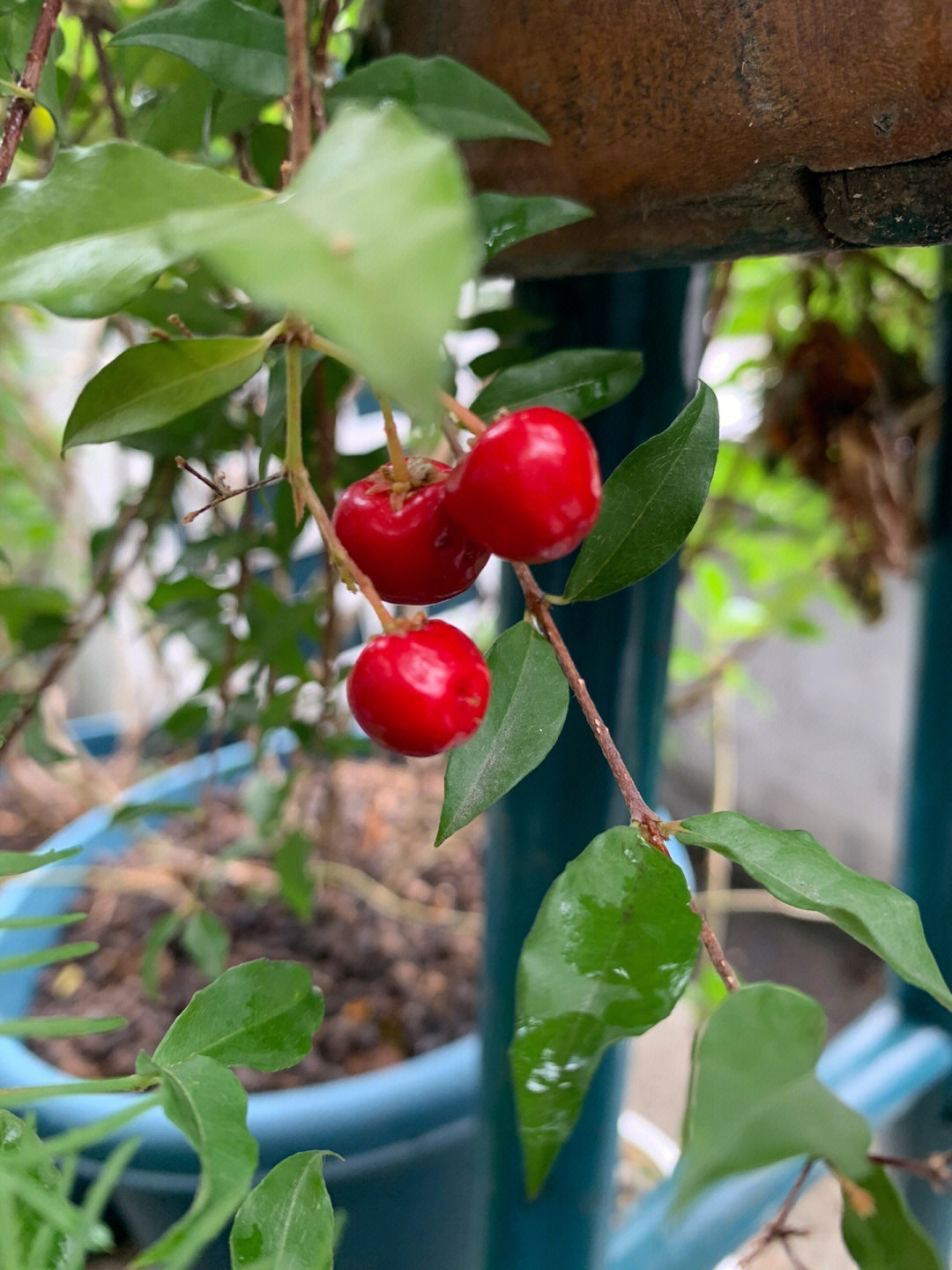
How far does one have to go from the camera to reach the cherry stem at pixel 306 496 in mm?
175

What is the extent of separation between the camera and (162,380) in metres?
0.18

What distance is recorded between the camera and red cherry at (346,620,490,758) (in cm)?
18

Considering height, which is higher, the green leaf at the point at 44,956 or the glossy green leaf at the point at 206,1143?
the green leaf at the point at 44,956

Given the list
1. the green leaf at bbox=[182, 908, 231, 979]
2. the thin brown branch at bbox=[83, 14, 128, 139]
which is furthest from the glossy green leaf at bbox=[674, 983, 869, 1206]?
the green leaf at bbox=[182, 908, 231, 979]

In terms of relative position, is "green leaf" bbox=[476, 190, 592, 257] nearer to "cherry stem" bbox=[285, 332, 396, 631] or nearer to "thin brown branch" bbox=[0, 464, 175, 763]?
"cherry stem" bbox=[285, 332, 396, 631]

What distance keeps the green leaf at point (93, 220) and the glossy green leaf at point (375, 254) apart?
5cm

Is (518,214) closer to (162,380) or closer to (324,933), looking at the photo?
(162,380)

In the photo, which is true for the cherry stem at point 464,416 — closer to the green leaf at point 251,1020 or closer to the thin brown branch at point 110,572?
the green leaf at point 251,1020

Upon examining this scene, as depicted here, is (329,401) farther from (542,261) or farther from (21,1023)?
(21,1023)

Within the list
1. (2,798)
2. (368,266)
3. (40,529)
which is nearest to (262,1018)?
(368,266)

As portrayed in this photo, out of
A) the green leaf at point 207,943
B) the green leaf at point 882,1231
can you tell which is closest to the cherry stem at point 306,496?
the green leaf at point 882,1231

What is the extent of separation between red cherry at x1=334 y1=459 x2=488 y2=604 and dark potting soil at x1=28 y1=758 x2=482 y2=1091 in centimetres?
35

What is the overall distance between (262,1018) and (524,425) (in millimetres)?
124

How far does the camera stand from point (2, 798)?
1006mm
